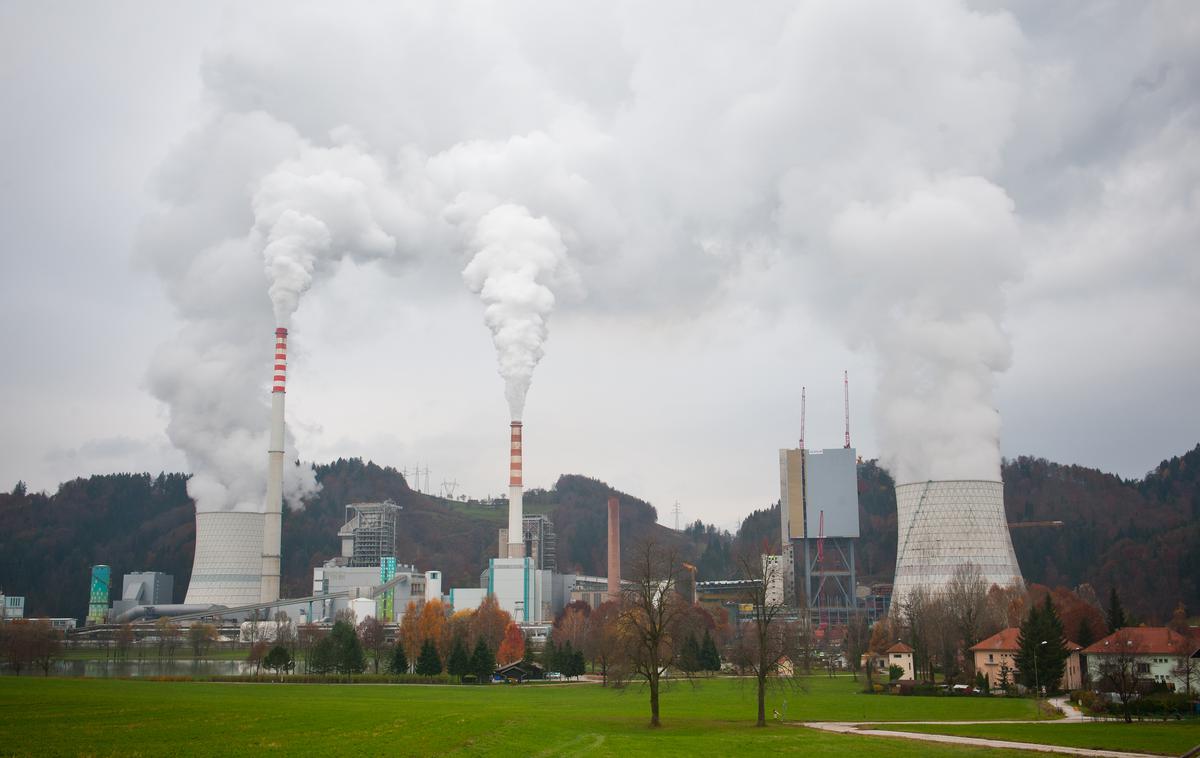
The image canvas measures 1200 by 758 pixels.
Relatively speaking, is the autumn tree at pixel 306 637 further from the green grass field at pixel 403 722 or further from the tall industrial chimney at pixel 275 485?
the green grass field at pixel 403 722

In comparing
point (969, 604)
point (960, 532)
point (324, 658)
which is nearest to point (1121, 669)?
point (969, 604)

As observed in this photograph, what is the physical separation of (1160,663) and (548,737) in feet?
109

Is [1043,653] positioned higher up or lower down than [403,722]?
lower down

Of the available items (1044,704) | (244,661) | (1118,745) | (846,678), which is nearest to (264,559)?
(244,661)

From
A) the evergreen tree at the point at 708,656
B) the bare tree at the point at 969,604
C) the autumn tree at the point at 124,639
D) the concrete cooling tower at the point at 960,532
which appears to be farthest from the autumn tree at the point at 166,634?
the bare tree at the point at 969,604

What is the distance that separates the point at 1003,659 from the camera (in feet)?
168

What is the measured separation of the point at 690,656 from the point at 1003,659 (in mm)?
18215

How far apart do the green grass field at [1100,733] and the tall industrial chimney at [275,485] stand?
61097 millimetres

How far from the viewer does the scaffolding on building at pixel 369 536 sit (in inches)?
4685

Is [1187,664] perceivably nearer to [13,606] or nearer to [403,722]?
[403,722]

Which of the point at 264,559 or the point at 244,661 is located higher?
the point at 264,559

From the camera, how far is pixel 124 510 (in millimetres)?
147875

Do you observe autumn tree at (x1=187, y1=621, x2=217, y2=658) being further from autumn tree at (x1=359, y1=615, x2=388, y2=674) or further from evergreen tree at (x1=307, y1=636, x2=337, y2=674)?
evergreen tree at (x1=307, y1=636, x2=337, y2=674)

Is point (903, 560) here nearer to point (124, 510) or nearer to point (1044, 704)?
point (1044, 704)
